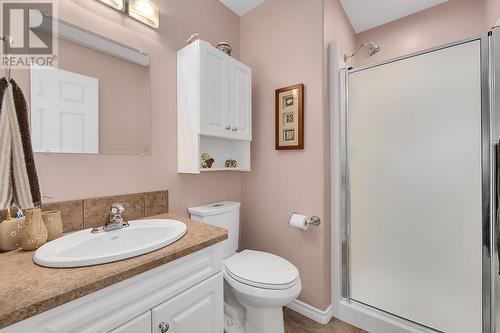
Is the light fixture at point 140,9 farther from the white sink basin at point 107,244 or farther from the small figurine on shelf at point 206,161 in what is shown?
the white sink basin at point 107,244

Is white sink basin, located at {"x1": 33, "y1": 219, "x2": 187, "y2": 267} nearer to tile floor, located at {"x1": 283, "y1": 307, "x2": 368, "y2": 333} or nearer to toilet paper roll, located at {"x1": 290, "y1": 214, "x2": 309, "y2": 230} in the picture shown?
toilet paper roll, located at {"x1": 290, "y1": 214, "x2": 309, "y2": 230}

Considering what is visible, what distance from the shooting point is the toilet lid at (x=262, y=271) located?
1.23m

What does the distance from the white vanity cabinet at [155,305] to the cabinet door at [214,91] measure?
2.71ft

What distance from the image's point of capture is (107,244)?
3.34 feet

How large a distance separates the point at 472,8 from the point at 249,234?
8.79ft

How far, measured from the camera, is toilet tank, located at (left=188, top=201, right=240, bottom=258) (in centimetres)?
154

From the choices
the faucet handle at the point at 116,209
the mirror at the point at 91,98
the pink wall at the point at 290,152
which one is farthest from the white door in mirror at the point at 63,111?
the pink wall at the point at 290,152

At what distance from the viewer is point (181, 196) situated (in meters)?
1.58

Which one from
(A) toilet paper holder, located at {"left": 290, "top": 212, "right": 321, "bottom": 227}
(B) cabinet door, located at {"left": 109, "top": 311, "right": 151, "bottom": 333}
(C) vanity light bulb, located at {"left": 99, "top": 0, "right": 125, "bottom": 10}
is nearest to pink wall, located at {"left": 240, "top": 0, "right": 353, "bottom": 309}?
(A) toilet paper holder, located at {"left": 290, "top": 212, "right": 321, "bottom": 227}

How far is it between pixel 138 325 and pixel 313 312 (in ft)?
4.32

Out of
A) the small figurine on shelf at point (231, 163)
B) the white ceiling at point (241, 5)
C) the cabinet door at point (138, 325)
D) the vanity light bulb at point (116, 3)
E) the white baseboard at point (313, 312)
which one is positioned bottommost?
the white baseboard at point (313, 312)

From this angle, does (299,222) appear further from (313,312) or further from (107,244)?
(107,244)

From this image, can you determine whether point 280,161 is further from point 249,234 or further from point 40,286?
point 40,286

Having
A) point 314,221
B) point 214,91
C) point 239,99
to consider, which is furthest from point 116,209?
point 314,221
